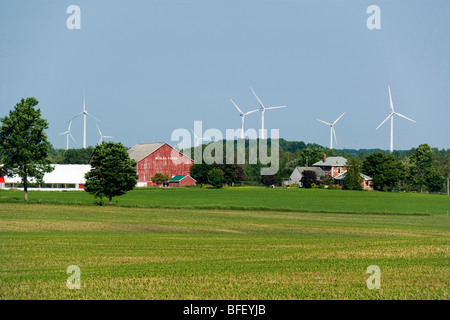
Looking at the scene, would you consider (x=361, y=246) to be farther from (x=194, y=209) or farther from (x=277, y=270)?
(x=194, y=209)

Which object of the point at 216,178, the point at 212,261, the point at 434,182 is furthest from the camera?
the point at 434,182

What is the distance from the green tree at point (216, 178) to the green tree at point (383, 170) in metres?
41.9

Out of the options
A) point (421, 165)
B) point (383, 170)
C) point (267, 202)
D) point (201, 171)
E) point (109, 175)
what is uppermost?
point (421, 165)

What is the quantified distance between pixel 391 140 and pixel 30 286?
144 m

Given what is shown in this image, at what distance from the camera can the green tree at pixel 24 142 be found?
88.8 m

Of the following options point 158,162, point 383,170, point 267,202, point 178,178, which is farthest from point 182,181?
point 267,202

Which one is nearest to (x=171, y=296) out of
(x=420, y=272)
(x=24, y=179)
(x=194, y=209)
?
(x=420, y=272)

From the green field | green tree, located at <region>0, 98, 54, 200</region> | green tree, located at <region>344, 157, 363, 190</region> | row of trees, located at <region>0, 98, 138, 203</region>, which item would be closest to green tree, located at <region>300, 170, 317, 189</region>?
green tree, located at <region>344, 157, 363, 190</region>

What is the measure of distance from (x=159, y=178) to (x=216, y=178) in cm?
1799

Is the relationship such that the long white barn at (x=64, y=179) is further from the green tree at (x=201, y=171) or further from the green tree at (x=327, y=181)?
the green tree at (x=327, y=181)

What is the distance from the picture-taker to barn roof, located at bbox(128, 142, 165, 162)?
586ft

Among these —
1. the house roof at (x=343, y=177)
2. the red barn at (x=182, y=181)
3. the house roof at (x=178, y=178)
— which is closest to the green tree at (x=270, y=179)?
the house roof at (x=343, y=177)

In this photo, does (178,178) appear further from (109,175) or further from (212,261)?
(212,261)

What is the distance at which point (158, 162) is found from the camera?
17938 centimetres
